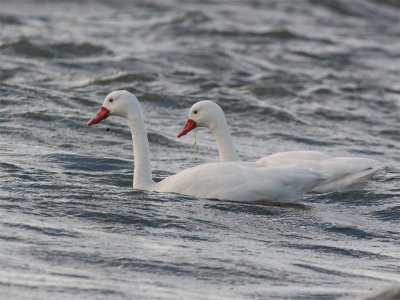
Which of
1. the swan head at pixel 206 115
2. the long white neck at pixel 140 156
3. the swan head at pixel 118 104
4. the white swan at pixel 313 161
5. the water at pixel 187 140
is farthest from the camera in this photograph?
the swan head at pixel 206 115

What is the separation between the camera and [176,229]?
10.1 metres

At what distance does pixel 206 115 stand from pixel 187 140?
113 inches

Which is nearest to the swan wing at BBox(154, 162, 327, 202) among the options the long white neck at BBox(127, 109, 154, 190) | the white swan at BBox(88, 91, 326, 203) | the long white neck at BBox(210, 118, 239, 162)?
the white swan at BBox(88, 91, 326, 203)

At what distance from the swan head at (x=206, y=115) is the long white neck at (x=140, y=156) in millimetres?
777

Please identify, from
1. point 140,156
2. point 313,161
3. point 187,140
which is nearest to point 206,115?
point 140,156

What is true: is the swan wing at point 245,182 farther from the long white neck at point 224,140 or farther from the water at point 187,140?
the long white neck at point 224,140

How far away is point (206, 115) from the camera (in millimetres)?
12695

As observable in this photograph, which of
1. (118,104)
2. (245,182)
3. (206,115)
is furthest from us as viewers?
(206,115)

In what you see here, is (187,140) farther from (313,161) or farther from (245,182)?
(245,182)

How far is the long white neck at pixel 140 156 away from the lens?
1184 centimetres

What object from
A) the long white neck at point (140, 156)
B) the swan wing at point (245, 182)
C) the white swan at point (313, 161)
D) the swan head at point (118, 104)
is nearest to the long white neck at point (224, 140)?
the white swan at point (313, 161)

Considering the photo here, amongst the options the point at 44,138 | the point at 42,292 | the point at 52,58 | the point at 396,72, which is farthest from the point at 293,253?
the point at 396,72

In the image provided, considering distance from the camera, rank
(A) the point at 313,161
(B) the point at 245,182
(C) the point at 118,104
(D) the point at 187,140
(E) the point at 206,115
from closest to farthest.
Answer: (B) the point at 245,182
(C) the point at 118,104
(A) the point at 313,161
(E) the point at 206,115
(D) the point at 187,140

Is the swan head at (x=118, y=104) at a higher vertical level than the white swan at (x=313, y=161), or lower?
higher
